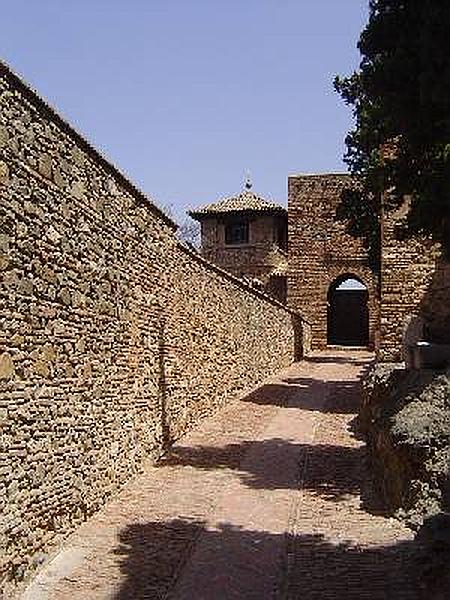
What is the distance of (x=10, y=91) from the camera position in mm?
5957

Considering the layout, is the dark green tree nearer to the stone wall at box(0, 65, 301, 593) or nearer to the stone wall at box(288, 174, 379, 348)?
the stone wall at box(0, 65, 301, 593)

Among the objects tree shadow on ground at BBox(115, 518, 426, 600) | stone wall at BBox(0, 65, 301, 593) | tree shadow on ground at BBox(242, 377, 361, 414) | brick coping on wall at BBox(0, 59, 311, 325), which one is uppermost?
brick coping on wall at BBox(0, 59, 311, 325)

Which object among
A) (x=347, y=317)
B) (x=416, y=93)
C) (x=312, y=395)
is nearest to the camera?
(x=416, y=93)

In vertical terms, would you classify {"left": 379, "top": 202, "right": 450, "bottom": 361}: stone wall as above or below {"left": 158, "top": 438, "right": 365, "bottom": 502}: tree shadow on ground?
above

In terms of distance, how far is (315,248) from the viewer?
31.1 m

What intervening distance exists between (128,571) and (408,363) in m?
5.96

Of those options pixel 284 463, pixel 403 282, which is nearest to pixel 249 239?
pixel 403 282

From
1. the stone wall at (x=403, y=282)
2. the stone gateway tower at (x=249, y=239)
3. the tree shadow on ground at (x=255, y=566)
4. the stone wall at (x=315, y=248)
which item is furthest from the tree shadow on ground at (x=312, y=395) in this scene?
Result: the stone gateway tower at (x=249, y=239)

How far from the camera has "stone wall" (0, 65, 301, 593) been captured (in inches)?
232

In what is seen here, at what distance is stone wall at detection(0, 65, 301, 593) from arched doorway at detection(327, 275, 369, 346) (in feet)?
82.9

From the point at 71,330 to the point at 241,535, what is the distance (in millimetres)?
2721

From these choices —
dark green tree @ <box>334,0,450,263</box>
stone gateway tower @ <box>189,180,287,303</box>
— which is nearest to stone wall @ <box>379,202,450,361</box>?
dark green tree @ <box>334,0,450,263</box>

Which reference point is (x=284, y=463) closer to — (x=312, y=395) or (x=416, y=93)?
(x=416, y=93)

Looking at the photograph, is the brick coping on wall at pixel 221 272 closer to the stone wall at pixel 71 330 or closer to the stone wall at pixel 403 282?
the stone wall at pixel 71 330
